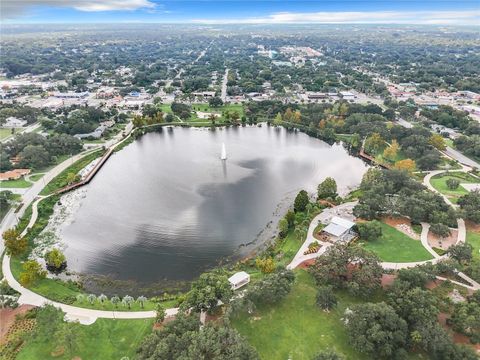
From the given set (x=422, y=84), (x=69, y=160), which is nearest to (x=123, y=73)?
(x=69, y=160)

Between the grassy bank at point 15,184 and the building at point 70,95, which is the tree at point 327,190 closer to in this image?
the grassy bank at point 15,184

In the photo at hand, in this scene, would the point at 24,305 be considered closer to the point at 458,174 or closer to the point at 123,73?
the point at 458,174

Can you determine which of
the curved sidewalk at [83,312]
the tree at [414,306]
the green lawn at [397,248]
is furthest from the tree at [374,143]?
the curved sidewalk at [83,312]

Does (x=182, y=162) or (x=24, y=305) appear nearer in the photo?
(x=24, y=305)

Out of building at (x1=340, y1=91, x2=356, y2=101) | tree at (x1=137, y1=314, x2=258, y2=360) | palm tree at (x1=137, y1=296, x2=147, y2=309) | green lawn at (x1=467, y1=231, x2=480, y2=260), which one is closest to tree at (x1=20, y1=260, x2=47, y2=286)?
palm tree at (x1=137, y1=296, x2=147, y2=309)

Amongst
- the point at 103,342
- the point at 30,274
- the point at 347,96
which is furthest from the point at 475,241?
the point at 347,96

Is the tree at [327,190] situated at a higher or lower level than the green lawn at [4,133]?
lower
